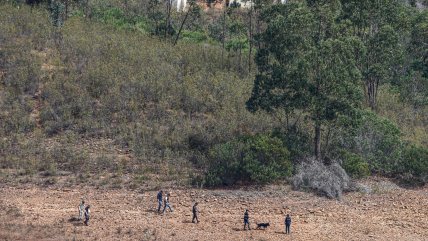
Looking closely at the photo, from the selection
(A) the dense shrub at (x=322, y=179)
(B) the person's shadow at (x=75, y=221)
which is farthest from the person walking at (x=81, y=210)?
(A) the dense shrub at (x=322, y=179)

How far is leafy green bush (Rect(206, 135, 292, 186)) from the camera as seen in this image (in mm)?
24875

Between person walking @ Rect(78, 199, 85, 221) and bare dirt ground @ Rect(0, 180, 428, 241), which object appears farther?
person walking @ Rect(78, 199, 85, 221)

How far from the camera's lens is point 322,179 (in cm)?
2502

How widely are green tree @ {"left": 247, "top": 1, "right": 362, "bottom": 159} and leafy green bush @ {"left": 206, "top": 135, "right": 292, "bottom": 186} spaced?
5.85ft

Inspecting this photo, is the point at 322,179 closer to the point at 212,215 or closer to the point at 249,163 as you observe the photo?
the point at 249,163

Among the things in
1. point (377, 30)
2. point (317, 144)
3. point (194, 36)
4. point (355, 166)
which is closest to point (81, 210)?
point (317, 144)

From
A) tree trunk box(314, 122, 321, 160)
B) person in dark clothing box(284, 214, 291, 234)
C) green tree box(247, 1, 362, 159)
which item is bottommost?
person in dark clothing box(284, 214, 291, 234)

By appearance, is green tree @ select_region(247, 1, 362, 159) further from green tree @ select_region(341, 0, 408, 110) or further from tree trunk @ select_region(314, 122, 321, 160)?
green tree @ select_region(341, 0, 408, 110)

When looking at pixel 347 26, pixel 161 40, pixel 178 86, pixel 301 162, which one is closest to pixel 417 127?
pixel 347 26

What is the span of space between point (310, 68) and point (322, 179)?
4.23m

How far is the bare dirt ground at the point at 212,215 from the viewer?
21.4m

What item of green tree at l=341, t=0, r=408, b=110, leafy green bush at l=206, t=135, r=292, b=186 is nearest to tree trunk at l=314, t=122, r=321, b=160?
leafy green bush at l=206, t=135, r=292, b=186

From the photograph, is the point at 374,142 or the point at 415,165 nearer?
the point at 415,165

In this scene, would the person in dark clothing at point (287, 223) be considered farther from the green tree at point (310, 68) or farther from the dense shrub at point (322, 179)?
the green tree at point (310, 68)
